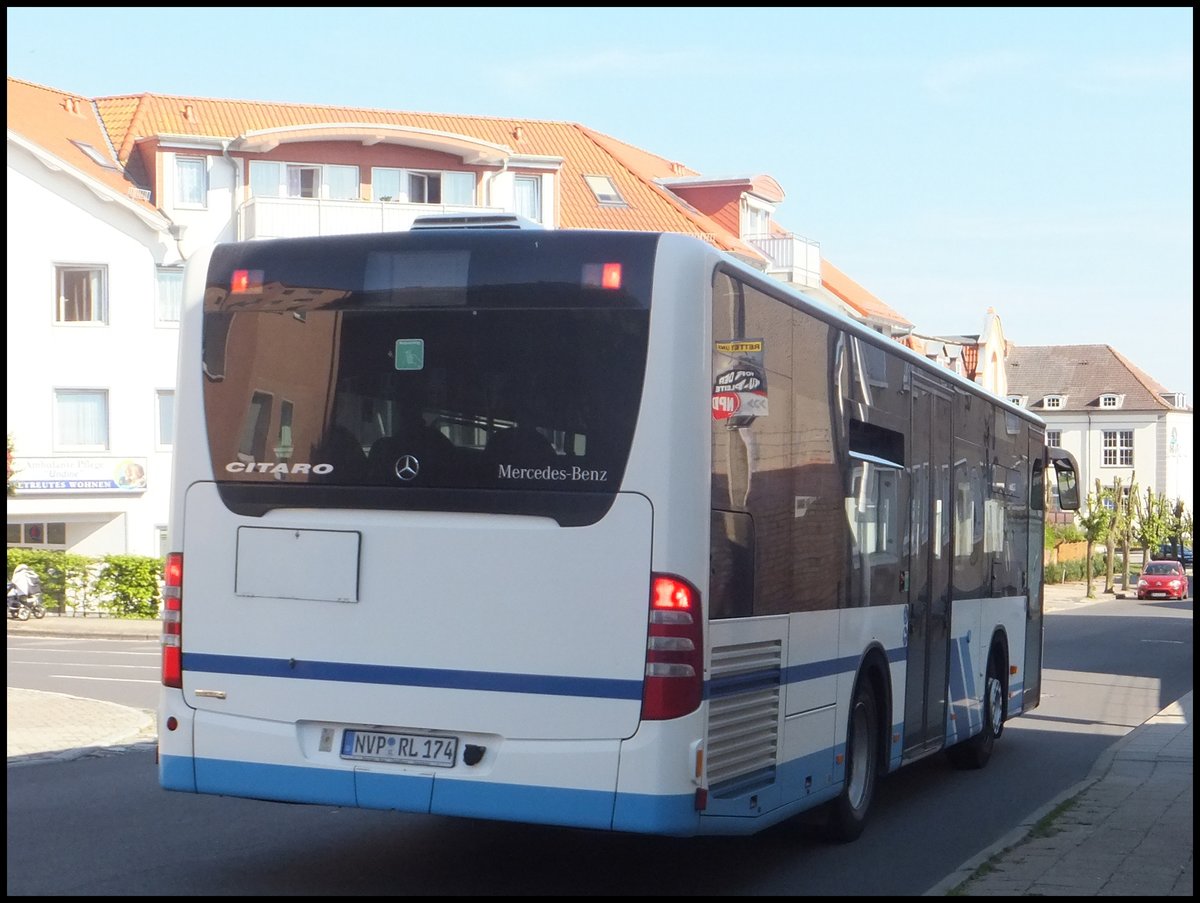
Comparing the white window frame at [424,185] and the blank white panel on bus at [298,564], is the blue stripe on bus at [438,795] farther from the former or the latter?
the white window frame at [424,185]

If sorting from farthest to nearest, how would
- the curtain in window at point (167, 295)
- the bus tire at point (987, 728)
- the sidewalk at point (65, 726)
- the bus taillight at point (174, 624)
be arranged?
the curtain in window at point (167, 295), the bus tire at point (987, 728), the sidewalk at point (65, 726), the bus taillight at point (174, 624)

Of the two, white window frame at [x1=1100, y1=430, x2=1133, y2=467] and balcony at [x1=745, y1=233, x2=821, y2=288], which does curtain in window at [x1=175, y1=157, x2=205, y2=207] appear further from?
white window frame at [x1=1100, y1=430, x2=1133, y2=467]

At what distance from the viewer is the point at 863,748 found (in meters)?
9.80

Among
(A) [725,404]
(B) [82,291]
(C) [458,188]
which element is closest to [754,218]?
(C) [458,188]

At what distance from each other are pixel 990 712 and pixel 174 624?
832cm

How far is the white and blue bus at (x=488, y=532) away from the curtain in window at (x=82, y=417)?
36.9 metres

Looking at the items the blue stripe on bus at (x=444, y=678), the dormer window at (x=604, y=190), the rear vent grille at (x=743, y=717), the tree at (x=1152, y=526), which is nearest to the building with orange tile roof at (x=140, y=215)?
the dormer window at (x=604, y=190)

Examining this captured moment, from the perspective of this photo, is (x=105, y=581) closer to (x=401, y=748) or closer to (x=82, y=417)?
(x=82, y=417)

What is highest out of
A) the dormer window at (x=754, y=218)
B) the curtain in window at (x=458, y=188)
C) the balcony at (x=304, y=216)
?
the dormer window at (x=754, y=218)

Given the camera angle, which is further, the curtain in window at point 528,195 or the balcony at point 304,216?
the curtain in window at point 528,195

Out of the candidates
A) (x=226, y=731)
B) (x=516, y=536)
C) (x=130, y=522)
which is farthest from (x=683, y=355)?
(x=130, y=522)

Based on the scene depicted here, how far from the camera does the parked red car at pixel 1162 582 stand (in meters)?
71.6

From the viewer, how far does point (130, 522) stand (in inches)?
1693

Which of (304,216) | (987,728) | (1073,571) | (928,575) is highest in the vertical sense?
(304,216)
